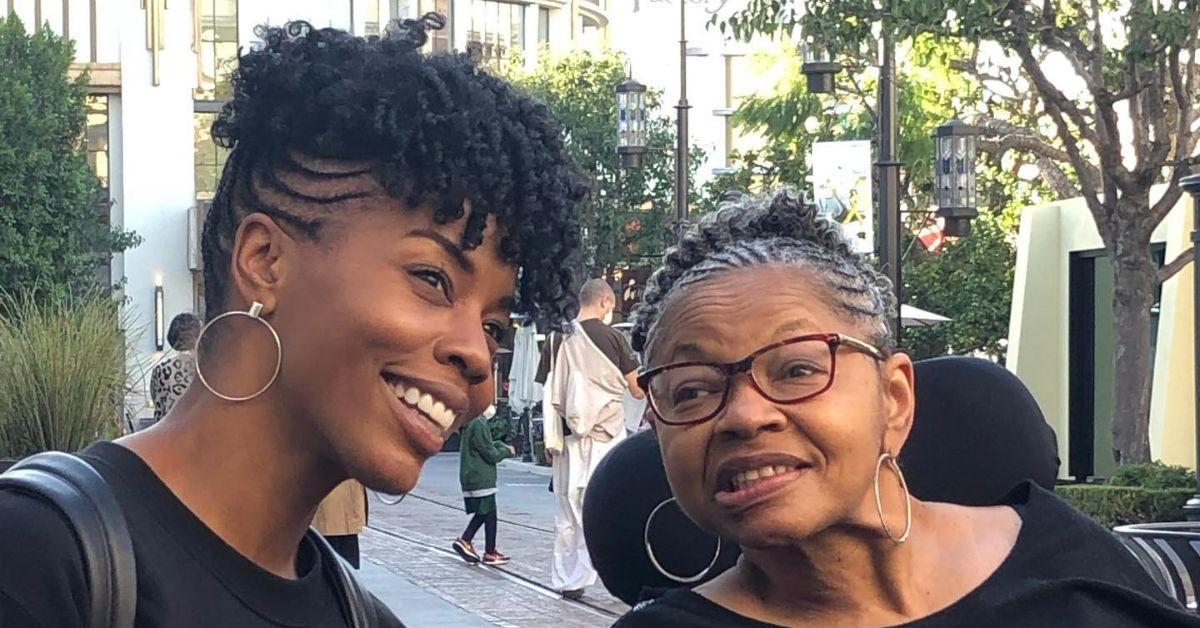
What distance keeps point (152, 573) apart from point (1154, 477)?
11.8 metres

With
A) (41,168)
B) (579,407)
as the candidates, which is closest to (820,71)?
(579,407)

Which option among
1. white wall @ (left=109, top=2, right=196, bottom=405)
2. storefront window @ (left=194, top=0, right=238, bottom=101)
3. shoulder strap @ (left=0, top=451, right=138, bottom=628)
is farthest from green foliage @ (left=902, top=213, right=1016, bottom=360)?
shoulder strap @ (left=0, top=451, right=138, bottom=628)

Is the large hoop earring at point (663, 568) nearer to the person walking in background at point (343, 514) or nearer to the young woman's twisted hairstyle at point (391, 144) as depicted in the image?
the young woman's twisted hairstyle at point (391, 144)

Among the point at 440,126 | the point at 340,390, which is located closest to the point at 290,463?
the point at 340,390

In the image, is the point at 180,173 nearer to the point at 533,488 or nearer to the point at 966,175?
the point at 533,488

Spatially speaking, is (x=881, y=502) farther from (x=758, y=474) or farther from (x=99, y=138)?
(x=99, y=138)

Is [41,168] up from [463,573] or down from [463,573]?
up

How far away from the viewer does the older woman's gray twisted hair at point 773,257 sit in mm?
2322

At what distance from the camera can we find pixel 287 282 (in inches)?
80.0

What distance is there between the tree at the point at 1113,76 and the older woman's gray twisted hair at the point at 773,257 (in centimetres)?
921

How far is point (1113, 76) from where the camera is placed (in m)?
14.9

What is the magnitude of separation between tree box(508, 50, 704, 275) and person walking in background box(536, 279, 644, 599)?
71.8ft

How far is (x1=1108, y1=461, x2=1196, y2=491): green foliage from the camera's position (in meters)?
12.7

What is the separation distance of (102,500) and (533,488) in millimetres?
21374
